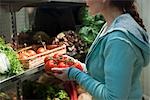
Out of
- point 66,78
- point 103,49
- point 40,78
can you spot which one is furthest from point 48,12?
point 103,49

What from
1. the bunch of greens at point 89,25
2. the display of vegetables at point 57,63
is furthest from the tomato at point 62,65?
the bunch of greens at point 89,25

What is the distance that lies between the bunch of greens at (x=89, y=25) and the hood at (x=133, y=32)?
787 millimetres

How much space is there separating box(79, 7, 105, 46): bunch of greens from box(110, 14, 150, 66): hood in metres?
0.79

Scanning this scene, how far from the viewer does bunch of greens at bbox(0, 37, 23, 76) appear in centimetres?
131

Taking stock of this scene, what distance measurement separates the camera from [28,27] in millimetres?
2021

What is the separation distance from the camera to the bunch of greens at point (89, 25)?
1.97 metres

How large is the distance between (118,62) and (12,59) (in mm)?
500

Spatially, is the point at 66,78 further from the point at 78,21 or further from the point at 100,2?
the point at 78,21

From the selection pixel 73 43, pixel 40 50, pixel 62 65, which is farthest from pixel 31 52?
pixel 73 43

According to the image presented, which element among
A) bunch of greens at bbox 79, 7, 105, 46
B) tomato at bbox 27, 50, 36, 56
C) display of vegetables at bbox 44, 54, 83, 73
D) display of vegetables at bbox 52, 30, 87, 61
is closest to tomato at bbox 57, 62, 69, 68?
display of vegetables at bbox 44, 54, 83, 73

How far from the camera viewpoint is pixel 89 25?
2045 mm

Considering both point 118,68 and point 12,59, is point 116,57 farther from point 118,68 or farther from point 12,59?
point 12,59

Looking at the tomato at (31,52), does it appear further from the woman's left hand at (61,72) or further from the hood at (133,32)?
the hood at (133,32)

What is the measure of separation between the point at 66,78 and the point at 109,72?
281 millimetres
